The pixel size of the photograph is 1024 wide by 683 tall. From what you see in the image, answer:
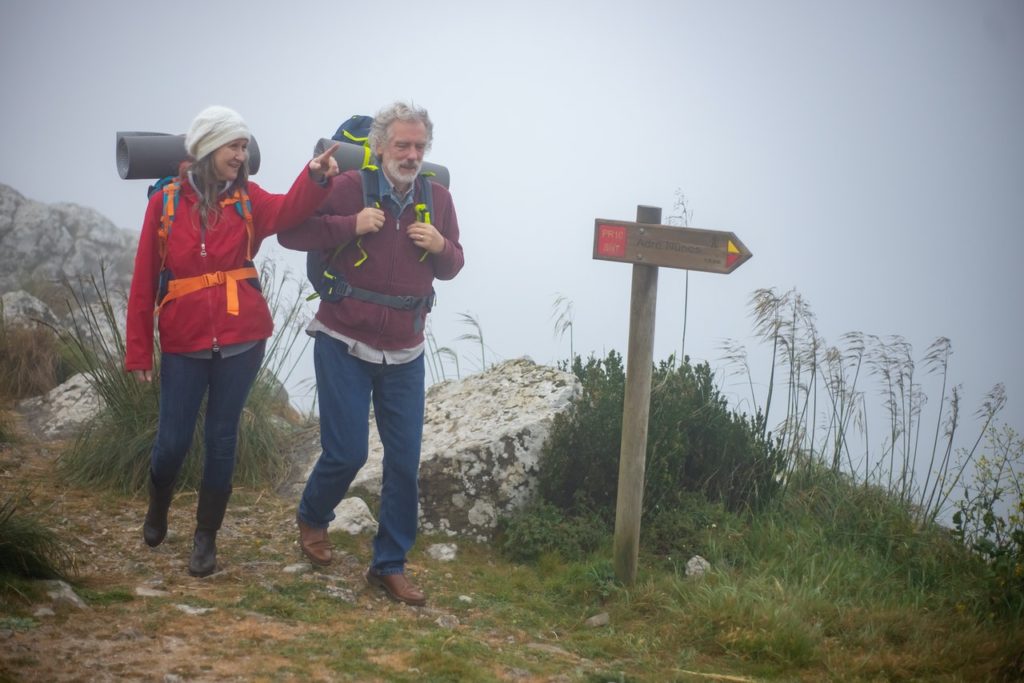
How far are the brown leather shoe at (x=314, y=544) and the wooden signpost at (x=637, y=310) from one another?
1.56 metres

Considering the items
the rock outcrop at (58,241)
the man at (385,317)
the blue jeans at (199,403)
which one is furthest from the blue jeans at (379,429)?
the rock outcrop at (58,241)

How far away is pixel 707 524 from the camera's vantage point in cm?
612

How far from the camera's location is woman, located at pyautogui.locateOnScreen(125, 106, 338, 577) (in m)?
4.66

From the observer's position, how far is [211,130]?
4613 mm

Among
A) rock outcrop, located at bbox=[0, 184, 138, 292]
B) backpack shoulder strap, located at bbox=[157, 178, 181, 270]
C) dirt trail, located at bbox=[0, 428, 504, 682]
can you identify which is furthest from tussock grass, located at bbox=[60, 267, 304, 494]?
rock outcrop, located at bbox=[0, 184, 138, 292]

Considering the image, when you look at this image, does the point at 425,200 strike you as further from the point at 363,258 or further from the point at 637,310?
the point at 637,310

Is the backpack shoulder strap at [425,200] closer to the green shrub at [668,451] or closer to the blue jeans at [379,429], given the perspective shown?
the blue jeans at [379,429]

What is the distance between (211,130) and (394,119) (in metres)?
0.84

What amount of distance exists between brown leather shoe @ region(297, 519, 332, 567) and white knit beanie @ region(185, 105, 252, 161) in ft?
6.54

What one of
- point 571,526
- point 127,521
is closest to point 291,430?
point 127,521

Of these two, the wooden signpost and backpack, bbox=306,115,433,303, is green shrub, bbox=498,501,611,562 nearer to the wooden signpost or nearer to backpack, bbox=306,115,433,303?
the wooden signpost

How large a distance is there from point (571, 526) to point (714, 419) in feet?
4.11

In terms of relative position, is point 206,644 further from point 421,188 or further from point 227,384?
point 421,188

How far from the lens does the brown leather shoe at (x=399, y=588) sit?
5.06m
